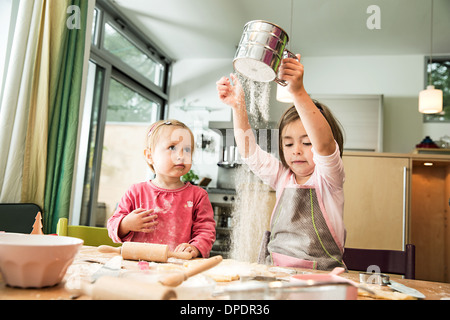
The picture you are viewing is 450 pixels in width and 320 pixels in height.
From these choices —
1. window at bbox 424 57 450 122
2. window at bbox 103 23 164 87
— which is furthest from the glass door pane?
window at bbox 424 57 450 122

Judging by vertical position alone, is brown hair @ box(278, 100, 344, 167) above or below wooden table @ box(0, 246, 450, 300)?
above

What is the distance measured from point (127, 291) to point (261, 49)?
1.40 ft

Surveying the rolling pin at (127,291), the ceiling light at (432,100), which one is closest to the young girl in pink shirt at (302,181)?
the rolling pin at (127,291)

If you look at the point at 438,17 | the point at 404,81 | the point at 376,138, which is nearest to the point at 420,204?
the point at 376,138

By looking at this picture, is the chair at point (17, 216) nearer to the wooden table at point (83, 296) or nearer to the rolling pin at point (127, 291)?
the wooden table at point (83, 296)

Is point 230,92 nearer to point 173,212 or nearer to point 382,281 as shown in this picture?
point 173,212

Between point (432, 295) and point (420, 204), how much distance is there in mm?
2819

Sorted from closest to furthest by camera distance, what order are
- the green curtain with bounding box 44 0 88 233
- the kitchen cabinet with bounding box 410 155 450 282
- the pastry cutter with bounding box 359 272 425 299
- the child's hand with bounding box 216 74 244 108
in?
1. the pastry cutter with bounding box 359 272 425 299
2. the child's hand with bounding box 216 74 244 108
3. the green curtain with bounding box 44 0 88 233
4. the kitchen cabinet with bounding box 410 155 450 282

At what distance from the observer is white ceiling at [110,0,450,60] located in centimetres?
248

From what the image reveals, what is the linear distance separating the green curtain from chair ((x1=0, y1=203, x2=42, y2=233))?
0.70 ft

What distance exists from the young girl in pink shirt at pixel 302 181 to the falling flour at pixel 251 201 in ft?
0.28

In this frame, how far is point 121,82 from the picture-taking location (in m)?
2.71

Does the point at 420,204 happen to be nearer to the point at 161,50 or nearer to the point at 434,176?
the point at 434,176

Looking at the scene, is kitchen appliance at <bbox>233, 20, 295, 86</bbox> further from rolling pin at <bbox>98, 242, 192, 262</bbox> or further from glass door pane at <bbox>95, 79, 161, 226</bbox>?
glass door pane at <bbox>95, 79, 161, 226</bbox>
